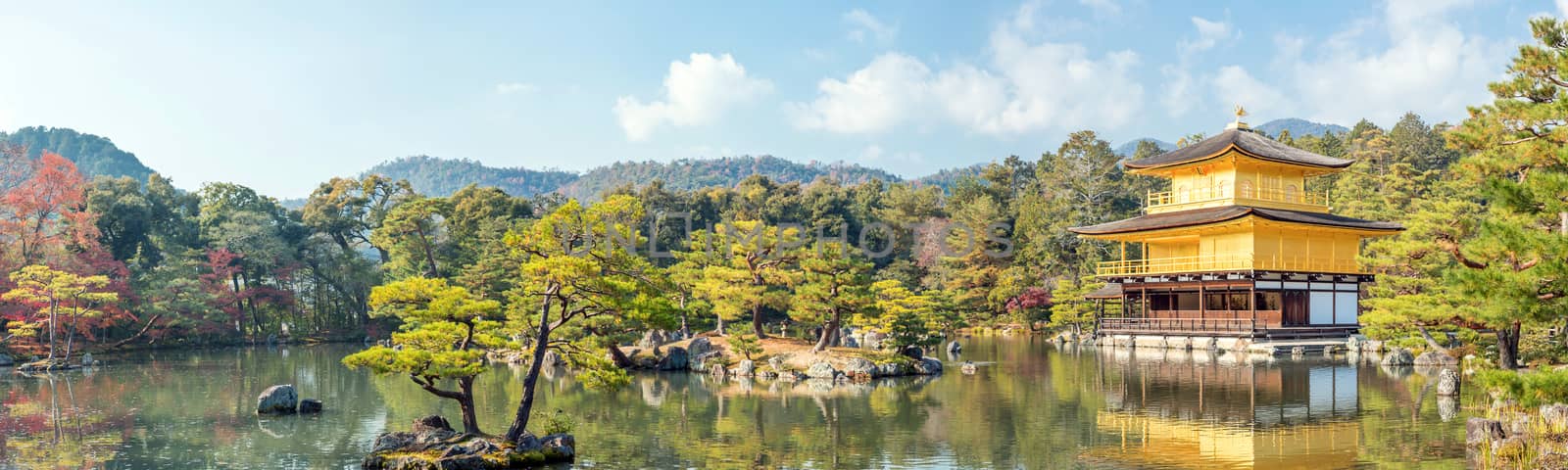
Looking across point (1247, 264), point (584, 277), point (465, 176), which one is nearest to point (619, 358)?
point (584, 277)

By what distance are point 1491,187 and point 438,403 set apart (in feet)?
54.9

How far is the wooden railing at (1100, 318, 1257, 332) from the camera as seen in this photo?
30.5 m

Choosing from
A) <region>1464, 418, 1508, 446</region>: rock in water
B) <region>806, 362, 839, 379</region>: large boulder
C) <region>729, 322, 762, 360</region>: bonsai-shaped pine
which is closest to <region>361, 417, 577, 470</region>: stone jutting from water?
<region>1464, 418, 1508, 446</region>: rock in water

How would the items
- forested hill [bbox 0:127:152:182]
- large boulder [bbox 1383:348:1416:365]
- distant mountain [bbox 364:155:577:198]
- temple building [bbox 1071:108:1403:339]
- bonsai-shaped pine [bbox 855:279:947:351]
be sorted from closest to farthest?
large boulder [bbox 1383:348:1416:365] → bonsai-shaped pine [bbox 855:279:947:351] → temple building [bbox 1071:108:1403:339] → forested hill [bbox 0:127:152:182] → distant mountain [bbox 364:155:577:198]

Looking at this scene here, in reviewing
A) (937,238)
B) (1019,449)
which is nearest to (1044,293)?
(937,238)

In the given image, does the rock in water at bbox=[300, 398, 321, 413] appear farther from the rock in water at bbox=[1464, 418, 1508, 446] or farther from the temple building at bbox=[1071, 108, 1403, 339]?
the temple building at bbox=[1071, 108, 1403, 339]

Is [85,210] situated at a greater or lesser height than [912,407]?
greater

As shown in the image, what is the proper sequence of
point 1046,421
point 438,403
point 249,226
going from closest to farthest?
point 1046,421 < point 438,403 < point 249,226

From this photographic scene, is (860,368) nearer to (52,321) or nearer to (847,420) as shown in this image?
(847,420)

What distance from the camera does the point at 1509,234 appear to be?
846cm

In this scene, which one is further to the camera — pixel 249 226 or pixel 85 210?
pixel 249 226

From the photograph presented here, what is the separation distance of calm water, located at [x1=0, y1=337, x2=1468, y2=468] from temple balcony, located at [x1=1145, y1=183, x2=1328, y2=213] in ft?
29.7

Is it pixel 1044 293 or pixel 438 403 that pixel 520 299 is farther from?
pixel 1044 293

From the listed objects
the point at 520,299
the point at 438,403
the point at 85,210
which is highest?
the point at 85,210
